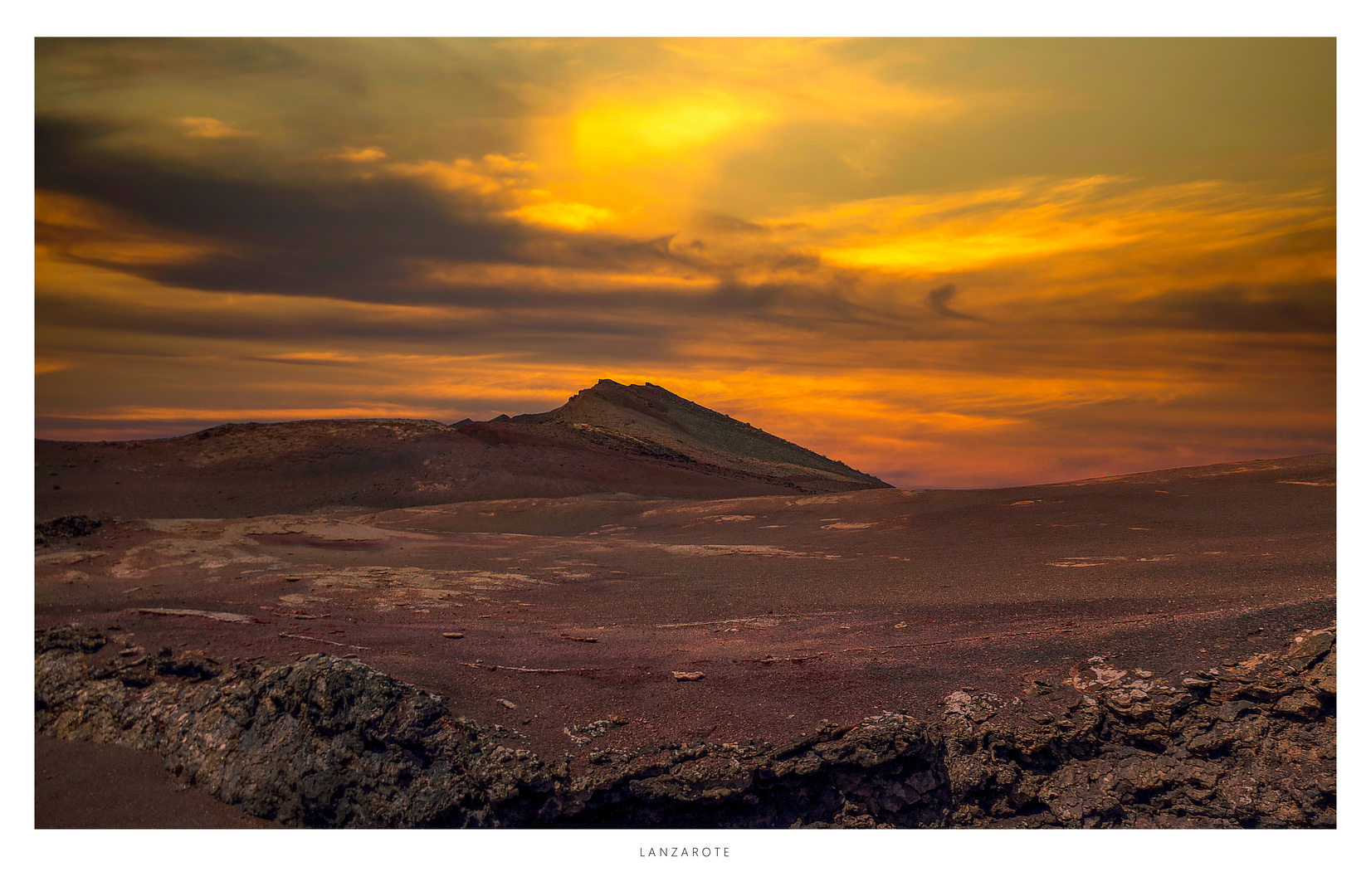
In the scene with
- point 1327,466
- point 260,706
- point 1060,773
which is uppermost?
point 1327,466

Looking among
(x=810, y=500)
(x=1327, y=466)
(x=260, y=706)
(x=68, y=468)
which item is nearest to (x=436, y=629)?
(x=260, y=706)

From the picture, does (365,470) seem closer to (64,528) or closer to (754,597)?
(64,528)

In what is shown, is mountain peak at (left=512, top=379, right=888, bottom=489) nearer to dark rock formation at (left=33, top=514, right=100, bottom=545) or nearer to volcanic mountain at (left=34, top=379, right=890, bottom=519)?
volcanic mountain at (left=34, top=379, right=890, bottom=519)

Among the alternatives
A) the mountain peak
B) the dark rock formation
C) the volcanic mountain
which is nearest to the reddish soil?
the dark rock formation

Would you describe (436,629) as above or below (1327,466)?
below

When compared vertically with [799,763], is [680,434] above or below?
above

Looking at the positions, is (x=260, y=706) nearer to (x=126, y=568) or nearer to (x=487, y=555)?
(x=126, y=568)

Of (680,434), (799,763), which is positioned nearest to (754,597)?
(799,763)
